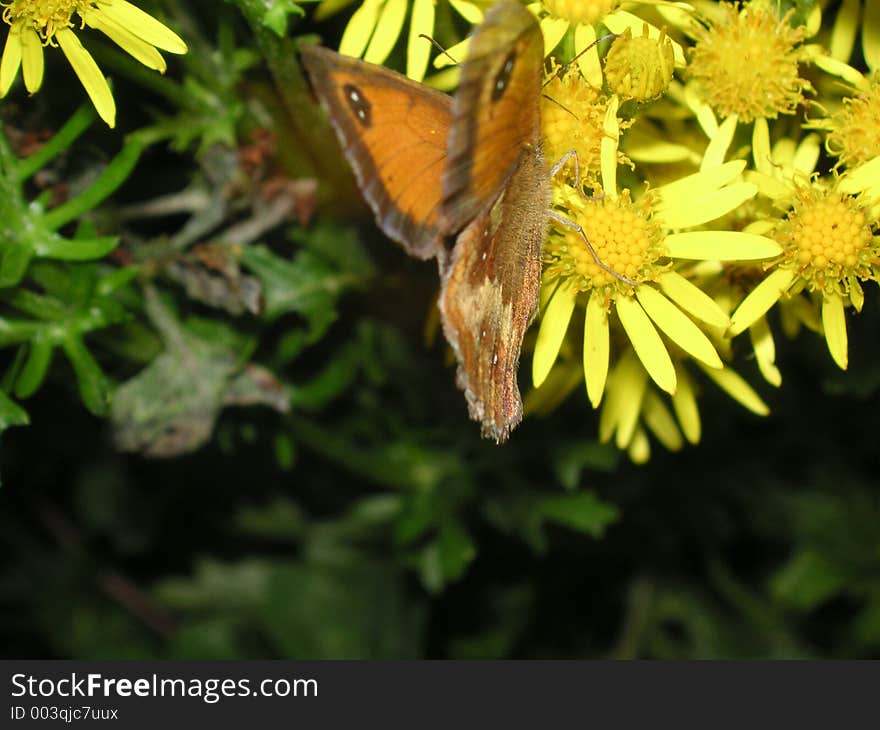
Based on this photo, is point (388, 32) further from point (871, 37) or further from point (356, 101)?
point (871, 37)

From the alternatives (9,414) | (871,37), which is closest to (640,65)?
(871,37)

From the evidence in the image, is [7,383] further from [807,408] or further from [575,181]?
[807,408]

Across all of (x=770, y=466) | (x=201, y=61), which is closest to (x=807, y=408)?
(x=770, y=466)

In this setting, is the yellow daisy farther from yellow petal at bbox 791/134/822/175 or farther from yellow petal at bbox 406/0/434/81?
yellow petal at bbox 406/0/434/81

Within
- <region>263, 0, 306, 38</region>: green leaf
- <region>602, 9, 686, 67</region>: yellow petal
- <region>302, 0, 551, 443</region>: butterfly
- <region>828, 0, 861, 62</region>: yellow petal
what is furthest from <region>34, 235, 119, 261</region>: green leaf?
<region>828, 0, 861, 62</region>: yellow petal

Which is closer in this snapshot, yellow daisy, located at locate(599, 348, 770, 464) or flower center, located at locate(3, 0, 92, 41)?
flower center, located at locate(3, 0, 92, 41)
